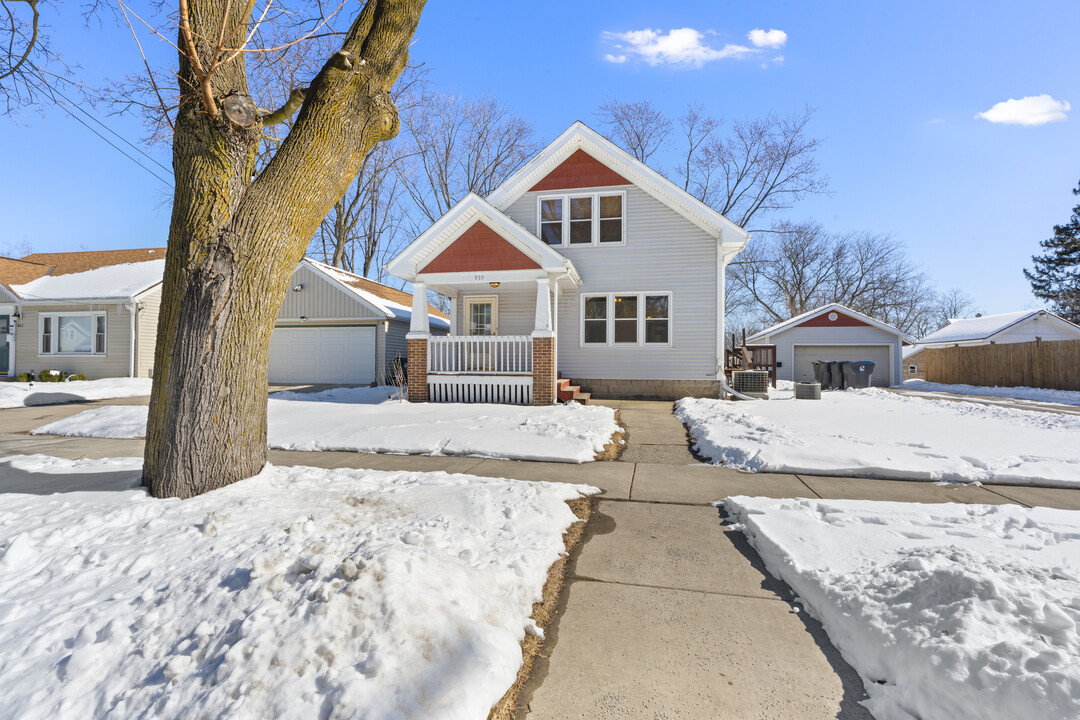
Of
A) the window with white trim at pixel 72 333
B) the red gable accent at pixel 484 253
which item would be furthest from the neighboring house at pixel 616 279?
the window with white trim at pixel 72 333

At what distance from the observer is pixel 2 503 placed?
349 centimetres

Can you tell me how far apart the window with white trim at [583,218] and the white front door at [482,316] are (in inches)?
93.2

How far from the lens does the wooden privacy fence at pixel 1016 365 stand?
56.7 feet

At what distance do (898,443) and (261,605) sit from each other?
282 inches

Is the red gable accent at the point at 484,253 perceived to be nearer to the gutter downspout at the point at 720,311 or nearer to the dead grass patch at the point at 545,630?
the gutter downspout at the point at 720,311

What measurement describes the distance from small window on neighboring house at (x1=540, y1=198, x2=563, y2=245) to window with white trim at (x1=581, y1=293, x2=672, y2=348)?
1.86 meters

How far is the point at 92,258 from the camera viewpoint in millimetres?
20328

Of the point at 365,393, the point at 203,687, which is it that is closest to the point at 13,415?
the point at 365,393

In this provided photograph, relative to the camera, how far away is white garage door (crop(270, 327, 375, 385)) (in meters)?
17.3

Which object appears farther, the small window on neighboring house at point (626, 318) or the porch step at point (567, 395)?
the small window on neighboring house at point (626, 318)

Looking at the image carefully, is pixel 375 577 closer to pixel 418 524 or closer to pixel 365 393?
pixel 418 524

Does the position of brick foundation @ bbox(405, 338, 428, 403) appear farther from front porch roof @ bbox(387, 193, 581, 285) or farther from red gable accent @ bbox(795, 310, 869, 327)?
red gable accent @ bbox(795, 310, 869, 327)

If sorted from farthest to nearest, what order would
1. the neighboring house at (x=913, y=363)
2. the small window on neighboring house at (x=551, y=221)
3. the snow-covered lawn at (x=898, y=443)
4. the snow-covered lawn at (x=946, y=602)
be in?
the neighboring house at (x=913, y=363)
the small window on neighboring house at (x=551, y=221)
the snow-covered lawn at (x=898, y=443)
the snow-covered lawn at (x=946, y=602)

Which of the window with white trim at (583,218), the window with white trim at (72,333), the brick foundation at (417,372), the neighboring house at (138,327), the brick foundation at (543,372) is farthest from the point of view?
the window with white trim at (72,333)
